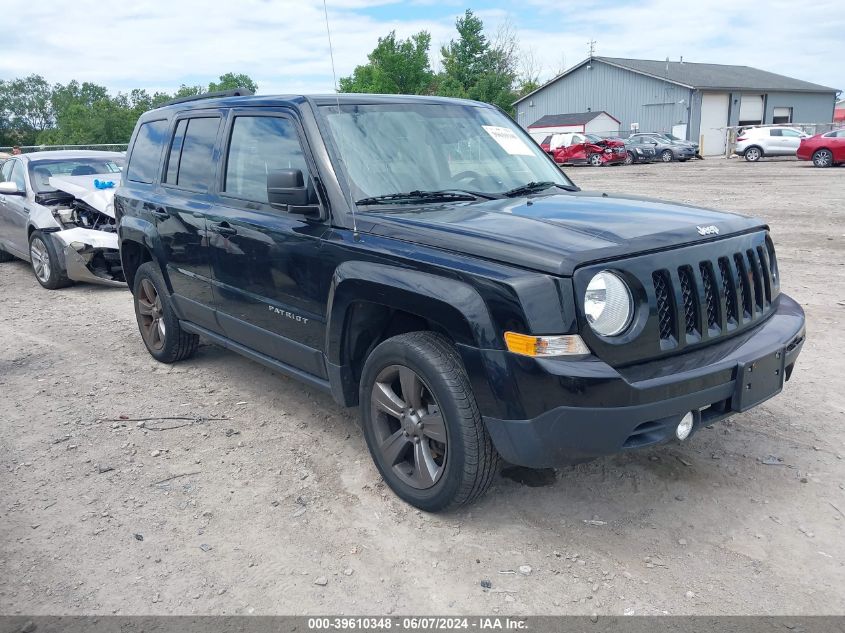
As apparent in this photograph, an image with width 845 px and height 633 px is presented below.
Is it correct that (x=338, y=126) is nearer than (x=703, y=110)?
Yes

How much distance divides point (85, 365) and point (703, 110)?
43661mm

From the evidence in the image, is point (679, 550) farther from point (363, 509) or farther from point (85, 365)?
point (85, 365)

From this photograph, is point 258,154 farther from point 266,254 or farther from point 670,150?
point 670,150

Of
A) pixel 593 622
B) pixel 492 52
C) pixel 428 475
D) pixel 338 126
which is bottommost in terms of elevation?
pixel 593 622

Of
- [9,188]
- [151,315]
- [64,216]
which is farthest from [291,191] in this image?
[9,188]

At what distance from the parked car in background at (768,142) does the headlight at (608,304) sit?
31514 mm

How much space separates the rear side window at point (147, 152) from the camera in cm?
554

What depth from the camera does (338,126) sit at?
4.01m

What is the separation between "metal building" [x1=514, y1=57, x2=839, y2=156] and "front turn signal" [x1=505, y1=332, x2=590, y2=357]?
136ft

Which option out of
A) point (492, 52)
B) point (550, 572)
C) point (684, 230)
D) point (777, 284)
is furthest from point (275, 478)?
point (492, 52)

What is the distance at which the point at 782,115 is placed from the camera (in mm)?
48906

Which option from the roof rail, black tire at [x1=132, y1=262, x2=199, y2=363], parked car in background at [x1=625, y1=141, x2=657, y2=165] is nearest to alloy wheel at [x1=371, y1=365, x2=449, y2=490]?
the roof rail

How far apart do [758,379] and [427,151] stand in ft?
Answer: 6.81

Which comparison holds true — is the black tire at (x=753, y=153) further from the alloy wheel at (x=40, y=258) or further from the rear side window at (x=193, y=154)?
the rear side window at (x=193, y=154)
